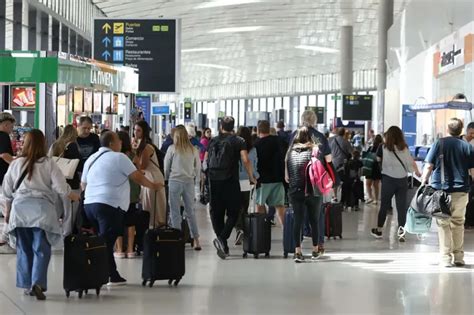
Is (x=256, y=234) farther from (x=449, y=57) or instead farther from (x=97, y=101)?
(x=449, y=57)

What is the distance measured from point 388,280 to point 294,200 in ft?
5.33

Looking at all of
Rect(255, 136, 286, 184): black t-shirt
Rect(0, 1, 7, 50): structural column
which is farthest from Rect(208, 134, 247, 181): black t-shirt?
Rect(0, 1, 7, 50): structural column

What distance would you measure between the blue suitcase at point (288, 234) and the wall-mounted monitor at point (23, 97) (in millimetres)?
4560

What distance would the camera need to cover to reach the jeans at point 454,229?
35.9 ft

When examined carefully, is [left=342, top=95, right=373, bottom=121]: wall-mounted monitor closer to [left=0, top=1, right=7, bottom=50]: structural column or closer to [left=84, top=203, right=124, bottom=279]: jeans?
[left=0, top=1, right=7, bottom=50]: structural column

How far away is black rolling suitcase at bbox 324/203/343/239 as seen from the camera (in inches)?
541

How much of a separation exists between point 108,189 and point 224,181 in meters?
2.47

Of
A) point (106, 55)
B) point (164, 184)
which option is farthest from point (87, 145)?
point (106, 55)

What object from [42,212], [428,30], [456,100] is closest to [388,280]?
[42,212]

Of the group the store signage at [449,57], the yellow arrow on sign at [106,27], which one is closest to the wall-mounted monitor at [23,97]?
the store signage at [449,57]

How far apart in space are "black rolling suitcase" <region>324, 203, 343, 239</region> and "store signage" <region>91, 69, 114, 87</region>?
169 inches

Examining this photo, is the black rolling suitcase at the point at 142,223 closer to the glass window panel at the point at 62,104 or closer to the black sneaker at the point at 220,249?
the black sneaker at the point at 220,249

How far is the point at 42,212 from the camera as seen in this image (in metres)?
8.53

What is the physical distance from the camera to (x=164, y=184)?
39.2 ft
